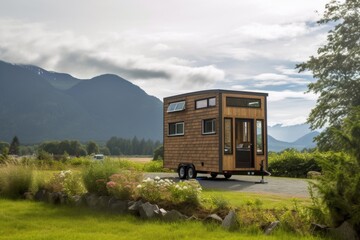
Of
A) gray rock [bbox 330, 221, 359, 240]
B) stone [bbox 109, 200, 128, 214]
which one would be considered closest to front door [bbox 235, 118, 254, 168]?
stone [bbox 109, 200, 128, 214]

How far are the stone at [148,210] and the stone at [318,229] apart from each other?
2.90m

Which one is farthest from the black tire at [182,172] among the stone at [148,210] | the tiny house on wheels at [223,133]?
the stone at [148,210]

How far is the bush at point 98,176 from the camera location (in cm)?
1025

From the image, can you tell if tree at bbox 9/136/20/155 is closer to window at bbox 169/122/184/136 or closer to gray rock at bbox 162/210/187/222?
window at bbox 169/122/184/136

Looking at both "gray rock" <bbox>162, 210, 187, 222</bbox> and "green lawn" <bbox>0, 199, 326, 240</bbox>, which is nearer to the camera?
"green lawn" <bbox>0, 199, 326, 240</bbox>

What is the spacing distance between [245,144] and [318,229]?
42.2 feet

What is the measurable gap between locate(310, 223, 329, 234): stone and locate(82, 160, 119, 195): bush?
200 inches

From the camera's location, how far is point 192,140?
2038 cm

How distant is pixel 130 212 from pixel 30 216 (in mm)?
2067

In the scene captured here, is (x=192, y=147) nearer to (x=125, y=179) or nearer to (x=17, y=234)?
(x=125, y=179)

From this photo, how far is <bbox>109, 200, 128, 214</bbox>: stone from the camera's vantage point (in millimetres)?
9109

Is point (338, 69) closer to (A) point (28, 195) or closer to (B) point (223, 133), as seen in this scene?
(B) point (223, 133)

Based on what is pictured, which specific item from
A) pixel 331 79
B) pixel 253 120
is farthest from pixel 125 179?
pixel 331 79

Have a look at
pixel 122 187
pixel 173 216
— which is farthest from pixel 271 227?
pixel 122 187
